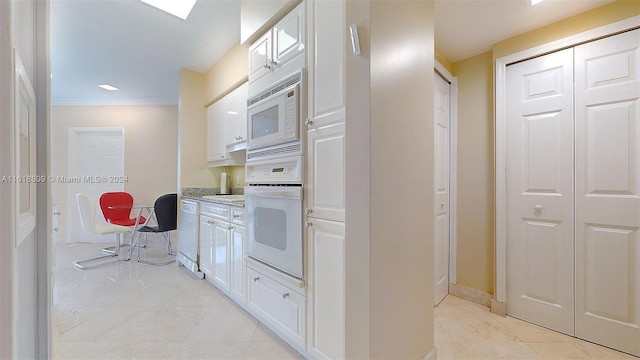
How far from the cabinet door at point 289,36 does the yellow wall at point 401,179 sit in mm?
592

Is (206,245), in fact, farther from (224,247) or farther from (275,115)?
(275,115)

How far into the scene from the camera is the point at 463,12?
182cm

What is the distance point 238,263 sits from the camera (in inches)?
85.6

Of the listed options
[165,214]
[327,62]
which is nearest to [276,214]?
[327,62]

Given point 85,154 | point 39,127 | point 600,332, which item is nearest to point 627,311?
point 600,332

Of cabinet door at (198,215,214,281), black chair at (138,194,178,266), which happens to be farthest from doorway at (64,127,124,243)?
cabinet door at (198,215,214,281)

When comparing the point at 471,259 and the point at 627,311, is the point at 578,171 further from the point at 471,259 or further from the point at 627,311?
the point at 471,259

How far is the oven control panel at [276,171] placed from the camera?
1566 millimetres

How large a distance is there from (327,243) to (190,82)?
3166 millimetres

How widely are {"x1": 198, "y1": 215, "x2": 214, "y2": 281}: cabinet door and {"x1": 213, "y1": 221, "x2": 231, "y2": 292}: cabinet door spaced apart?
4.3 inches

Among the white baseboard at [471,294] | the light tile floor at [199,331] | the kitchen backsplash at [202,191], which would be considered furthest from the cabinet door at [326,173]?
the kitchen backsplash at [202,191]

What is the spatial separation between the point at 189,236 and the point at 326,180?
7.85ft

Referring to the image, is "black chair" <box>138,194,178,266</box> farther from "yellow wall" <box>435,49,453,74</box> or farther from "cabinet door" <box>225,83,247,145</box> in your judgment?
"yellow wall" <box>435,49,453,74</box>

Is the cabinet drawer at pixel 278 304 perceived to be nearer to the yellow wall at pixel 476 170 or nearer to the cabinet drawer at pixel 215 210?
the cabinet drawer at pixel 215 210
